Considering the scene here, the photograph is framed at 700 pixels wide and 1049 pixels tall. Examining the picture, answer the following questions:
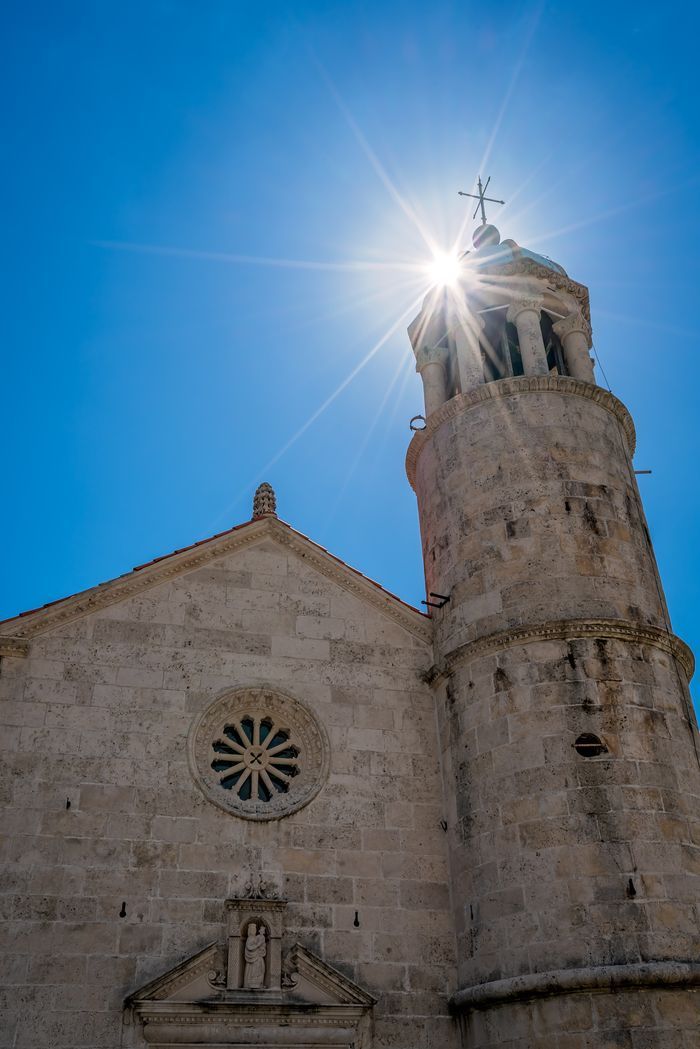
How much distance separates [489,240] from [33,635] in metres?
12.0

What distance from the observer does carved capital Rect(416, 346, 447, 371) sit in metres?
17.3

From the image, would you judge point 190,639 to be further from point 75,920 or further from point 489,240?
point 489,240

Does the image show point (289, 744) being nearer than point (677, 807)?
No

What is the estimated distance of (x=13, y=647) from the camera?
1229 cm

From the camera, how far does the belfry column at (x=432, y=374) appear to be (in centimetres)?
1680

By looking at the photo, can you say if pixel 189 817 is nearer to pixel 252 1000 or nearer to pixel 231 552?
pixel 252 1000

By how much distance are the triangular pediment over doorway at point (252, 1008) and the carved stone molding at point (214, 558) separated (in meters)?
4.71

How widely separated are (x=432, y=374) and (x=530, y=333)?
196 cm

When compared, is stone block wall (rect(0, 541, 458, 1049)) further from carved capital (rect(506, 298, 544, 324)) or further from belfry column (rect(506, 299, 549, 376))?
carved capital (rect(506, 298, 544, 324))

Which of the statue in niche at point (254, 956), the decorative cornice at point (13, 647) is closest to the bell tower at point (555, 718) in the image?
the statue in niche at point (254, 956)

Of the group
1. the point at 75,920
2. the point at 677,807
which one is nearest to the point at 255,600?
the point at 75,920

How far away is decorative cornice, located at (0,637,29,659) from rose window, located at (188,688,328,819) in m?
2.43

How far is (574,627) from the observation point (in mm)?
12250

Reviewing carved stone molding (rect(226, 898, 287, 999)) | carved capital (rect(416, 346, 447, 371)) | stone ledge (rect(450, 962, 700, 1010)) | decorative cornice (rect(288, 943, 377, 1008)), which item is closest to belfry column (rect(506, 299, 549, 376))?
carved capital (rect(416, 346, 447, 371))
